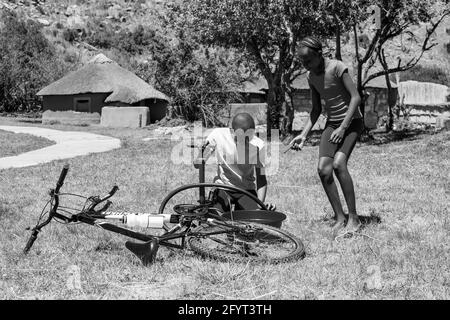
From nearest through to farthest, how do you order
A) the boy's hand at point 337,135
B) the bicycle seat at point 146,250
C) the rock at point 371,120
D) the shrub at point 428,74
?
the bicycle seat at point 146,250, the boy's hand at point 337,135, the rock at point 371,120, the shrub at point 428,74

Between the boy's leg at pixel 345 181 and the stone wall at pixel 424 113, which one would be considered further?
the stone wall at pixel 424 113

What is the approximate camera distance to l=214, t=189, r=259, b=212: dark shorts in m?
5.07

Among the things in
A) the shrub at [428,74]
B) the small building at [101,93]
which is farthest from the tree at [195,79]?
the shrub at [428,74]

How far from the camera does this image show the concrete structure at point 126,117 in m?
27.3

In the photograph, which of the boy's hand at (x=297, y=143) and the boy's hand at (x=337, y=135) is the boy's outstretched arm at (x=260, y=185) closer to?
the boy's hand at (x=297, y=143)

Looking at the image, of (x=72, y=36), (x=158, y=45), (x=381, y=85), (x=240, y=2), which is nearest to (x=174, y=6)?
(x=240, y=2)

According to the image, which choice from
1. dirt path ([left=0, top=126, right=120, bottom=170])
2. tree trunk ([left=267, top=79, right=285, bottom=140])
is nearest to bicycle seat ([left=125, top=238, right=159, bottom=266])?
dirt path ([left=0, top=126, right=120, bottom=170])

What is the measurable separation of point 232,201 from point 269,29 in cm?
1330

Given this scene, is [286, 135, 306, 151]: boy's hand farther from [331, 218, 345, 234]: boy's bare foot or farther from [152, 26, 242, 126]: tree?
[152, 26, 242, 126]: tree

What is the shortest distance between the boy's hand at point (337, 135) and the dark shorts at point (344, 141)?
4.9 inches

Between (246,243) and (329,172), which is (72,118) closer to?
(329,172)

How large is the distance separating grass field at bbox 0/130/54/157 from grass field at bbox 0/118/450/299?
19.3 feet

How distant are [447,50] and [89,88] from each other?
1380 inches

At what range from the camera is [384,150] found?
14.5 metres
